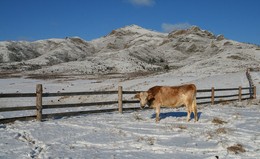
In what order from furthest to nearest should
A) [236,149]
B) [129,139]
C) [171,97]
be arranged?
[171,97] < [129,139] < [236,149]

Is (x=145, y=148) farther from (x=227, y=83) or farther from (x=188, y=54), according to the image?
(x=188, y=54)

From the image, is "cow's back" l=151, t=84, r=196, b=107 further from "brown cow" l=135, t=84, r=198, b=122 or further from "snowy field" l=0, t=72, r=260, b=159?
"snowy field" l=0, t=72, r=260, b=159

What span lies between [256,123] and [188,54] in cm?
16261

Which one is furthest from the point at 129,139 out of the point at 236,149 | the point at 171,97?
the point at 171,97

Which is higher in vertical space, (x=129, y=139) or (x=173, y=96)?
(x=173, y=96)

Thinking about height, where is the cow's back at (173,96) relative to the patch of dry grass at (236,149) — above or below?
above

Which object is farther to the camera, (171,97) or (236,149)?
Answer: (171,97)

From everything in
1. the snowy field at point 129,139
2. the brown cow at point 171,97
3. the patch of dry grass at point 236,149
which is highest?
the brown cow at point 171,97

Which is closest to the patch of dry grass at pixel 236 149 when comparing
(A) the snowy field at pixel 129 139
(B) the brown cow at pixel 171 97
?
(A) the snowy field at pixel 129 139

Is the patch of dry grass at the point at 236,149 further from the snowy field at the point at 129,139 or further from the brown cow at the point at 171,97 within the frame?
the brown cow at the point at 171,97

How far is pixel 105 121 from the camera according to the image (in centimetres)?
1386

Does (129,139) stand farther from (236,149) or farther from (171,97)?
(171,97)

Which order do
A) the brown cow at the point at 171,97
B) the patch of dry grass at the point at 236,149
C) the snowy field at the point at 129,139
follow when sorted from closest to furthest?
the snowy field at the point at 129,139, the patch of dry grass at the point at 236,149, the brown cow at the point at 171,97

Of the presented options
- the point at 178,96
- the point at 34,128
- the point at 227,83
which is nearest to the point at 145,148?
the point at 34,128
